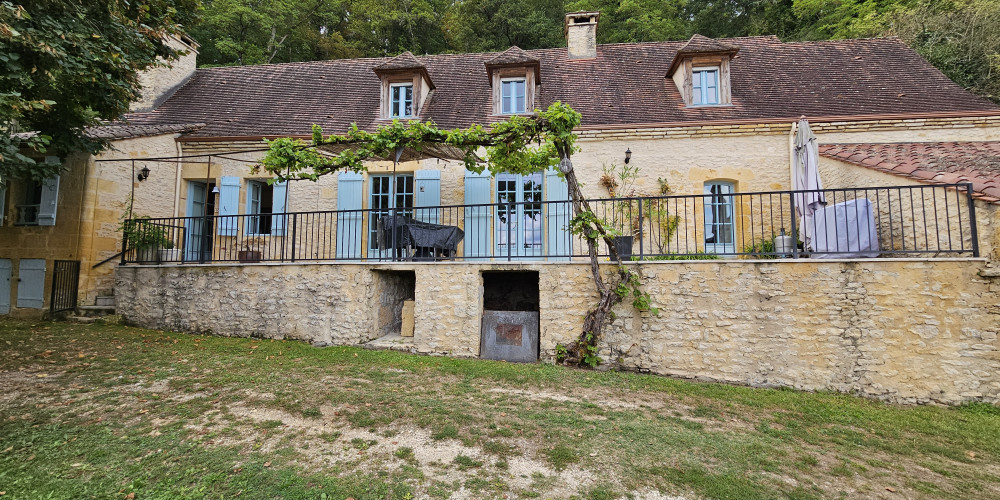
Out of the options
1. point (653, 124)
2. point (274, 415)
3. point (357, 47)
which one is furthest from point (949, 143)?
point (357, 47)

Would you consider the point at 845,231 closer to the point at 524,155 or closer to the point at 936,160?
the point at 936,160

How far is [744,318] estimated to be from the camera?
5.46 m

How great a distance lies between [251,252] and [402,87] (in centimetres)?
503

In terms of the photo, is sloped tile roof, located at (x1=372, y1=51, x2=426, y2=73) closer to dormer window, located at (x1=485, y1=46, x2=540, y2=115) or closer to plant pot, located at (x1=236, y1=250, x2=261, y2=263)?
dormer window, located at (x1=485, y1=46, x2=540, y2=115)

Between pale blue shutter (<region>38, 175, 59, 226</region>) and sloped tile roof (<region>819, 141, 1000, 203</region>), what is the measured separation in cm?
1451

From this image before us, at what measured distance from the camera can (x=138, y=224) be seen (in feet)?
26.5

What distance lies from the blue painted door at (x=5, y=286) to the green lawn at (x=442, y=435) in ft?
13.1

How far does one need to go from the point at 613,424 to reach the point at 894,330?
3914mm

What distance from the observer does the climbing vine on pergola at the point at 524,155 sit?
18.6 feet

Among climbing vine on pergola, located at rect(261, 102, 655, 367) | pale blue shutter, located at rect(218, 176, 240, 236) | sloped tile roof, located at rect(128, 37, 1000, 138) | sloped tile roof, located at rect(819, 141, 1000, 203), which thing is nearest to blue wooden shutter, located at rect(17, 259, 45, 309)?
pale blue shutter, located at rect(218, 176, 240, 236)

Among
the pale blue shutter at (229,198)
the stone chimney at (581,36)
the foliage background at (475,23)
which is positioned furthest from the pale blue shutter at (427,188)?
the foliage background at (475,23)

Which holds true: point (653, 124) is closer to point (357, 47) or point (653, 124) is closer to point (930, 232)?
point (930, 232)

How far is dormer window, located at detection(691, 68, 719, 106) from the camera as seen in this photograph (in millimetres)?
9461

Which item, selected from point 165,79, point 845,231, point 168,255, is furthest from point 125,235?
point 845,231
